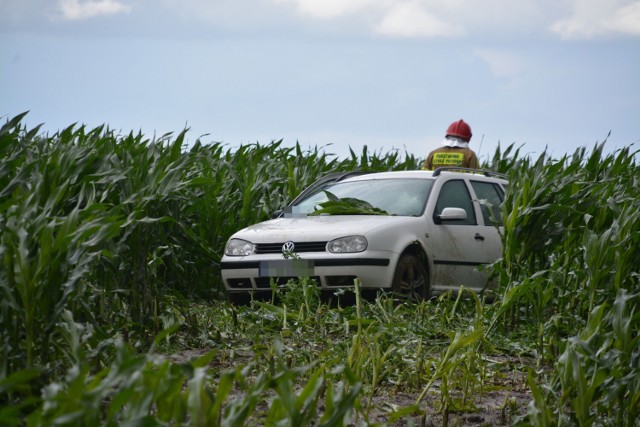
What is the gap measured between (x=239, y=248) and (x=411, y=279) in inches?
64.5

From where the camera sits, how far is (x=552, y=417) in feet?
16.9

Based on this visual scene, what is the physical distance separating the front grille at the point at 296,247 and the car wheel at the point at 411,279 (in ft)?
2.38

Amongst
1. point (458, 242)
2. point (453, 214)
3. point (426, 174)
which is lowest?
point (458, 242)

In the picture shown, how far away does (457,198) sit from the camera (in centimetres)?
1175

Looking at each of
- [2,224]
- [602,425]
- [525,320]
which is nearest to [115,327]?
[2,224]

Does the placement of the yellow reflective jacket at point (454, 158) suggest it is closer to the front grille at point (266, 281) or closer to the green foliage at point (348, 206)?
the green foliage at point (348, 206)

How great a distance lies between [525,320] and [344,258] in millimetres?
1999

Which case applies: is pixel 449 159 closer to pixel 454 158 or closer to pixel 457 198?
pixel 454 158

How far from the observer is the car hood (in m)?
10.4

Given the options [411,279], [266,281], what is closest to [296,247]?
[266,281]

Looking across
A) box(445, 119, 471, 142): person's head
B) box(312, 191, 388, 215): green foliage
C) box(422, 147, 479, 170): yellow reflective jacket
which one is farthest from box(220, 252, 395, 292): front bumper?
box(445, 119, 471, 142): person's head

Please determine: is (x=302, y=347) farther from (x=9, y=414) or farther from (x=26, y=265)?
(x=9, y=414)

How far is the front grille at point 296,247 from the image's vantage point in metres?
10.4

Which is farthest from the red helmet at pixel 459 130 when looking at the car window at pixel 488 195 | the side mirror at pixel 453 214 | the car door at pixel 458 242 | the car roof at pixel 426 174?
the side mirror at pixel 453 214
